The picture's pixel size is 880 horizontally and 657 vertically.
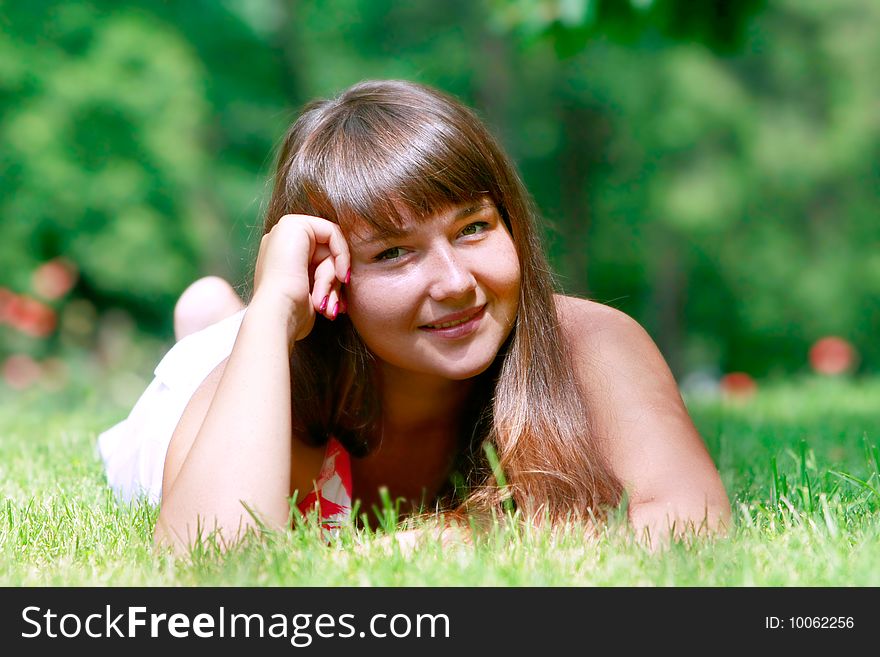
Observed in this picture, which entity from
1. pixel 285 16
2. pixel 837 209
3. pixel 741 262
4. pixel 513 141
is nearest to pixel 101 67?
pixel 285 16

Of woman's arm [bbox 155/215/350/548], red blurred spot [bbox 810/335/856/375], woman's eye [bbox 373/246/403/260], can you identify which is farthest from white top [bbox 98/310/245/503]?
red blurred spot [bbox 810/335/856/375]

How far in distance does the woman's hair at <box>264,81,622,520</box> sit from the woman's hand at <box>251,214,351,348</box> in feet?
0.22

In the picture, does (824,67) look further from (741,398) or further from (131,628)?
(131,628)

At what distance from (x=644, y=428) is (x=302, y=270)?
94 centimetres

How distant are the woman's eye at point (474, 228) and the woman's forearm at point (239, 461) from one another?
564 mm

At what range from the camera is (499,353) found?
2.75m

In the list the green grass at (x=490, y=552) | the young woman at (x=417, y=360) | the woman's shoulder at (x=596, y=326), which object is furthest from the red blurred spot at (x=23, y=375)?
the woman's shoulder at (x=596, y=326)

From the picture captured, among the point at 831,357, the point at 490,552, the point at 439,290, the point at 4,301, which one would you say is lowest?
the point at 490,552

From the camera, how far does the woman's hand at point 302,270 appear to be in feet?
8.15

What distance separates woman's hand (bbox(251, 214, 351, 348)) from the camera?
2.48m

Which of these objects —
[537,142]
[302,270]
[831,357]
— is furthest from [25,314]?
[537,142]

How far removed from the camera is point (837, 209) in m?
A: 19.0

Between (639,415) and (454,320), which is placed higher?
(454,320)

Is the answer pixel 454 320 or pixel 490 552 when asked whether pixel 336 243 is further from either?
pixel 490 552
